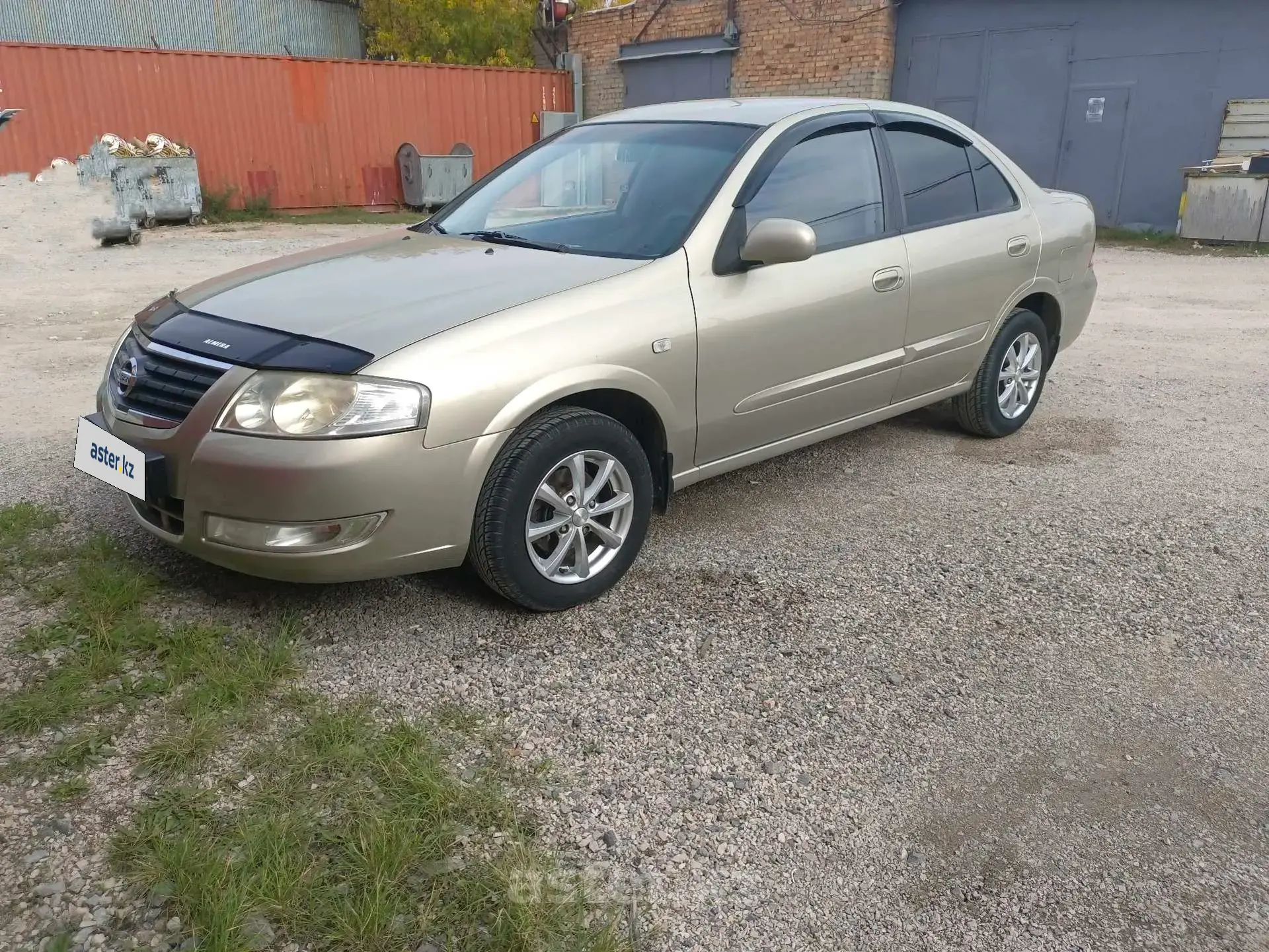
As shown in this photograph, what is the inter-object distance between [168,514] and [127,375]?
0.52m

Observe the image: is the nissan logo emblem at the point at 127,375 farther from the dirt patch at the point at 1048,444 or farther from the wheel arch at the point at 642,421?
the dirt patch at the point at 1048,444

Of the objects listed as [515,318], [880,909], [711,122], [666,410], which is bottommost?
[880,909]

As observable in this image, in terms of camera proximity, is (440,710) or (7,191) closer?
(440,710)

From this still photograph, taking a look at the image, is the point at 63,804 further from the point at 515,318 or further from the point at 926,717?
the point at 926,717

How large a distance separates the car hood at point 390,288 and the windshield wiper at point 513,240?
49 millimetres

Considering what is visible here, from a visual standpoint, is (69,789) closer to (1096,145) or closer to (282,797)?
(282,797)

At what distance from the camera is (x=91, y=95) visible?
51.9ft

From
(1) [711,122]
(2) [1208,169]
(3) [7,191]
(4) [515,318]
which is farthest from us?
(3) [7,191]

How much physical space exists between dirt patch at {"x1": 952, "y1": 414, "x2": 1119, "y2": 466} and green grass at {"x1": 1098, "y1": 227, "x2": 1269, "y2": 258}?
349 inches

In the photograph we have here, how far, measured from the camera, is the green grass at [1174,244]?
12.7 meters

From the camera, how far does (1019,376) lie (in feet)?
17.1

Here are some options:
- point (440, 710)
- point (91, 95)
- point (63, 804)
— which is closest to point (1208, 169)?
point (440, 710)

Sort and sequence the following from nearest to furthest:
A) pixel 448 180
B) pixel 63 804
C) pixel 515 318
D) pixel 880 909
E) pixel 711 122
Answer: pixel 880 909, pixel 63 804, pixel 515 318, pixel 711 122, pixel 448 180

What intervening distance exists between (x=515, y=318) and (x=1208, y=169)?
12.9 meters
